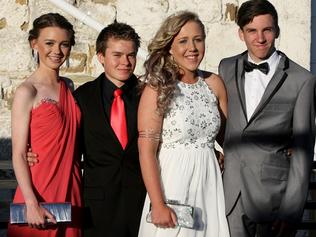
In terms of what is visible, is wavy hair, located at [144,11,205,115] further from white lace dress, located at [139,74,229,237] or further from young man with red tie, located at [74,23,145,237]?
young man with red tie, located at [74,23,145,237]

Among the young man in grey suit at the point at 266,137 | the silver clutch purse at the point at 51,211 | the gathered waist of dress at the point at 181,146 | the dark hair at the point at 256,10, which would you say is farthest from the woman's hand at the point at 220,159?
the silver clutch purse at the point at 51,211

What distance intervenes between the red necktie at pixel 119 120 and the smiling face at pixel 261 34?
716mm

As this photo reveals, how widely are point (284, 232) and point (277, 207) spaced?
0.42 ft

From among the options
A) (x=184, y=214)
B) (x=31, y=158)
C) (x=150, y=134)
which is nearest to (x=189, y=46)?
(x=150, y=134)

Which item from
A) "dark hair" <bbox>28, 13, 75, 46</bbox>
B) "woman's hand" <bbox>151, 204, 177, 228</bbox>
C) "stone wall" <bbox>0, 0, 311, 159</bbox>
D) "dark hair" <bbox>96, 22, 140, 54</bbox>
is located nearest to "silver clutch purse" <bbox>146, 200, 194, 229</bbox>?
"woman's hand" <bbox>151, 204, 177, 228</bbox>

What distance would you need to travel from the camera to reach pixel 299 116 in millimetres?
3939

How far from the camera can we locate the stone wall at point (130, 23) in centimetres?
608

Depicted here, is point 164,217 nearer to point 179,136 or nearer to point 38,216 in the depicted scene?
point 179,136

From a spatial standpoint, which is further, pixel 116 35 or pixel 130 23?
pixel 130 23

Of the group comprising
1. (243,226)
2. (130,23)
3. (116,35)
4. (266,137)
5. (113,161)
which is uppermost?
(130,23)

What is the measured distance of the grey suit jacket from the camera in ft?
13.0

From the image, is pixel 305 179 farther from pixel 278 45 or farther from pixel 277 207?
pixel 278 45

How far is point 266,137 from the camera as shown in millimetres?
3988

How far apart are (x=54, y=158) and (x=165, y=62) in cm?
70
